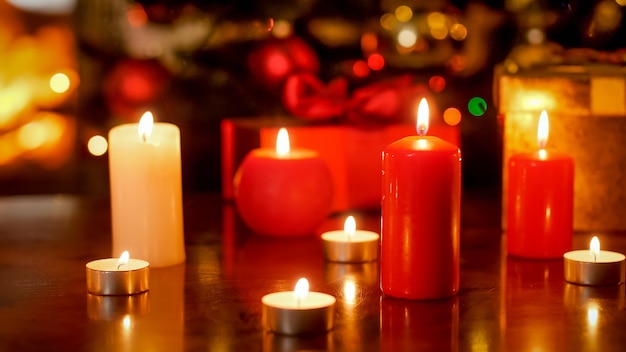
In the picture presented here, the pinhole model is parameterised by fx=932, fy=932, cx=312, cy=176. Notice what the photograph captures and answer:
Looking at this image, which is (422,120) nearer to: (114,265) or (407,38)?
(114,265)

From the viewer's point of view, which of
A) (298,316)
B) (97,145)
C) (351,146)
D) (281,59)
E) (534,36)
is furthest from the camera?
(97,145)

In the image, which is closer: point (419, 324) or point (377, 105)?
point (419, 324)

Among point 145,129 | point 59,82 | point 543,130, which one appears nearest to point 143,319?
point 145,129

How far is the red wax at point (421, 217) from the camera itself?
938 millimetres

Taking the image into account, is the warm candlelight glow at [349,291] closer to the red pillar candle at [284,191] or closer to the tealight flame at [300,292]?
the tealight flame at [300,292]

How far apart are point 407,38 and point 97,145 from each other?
3.46ft

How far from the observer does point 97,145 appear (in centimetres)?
271

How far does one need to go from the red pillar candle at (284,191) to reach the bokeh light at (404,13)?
2.64 ft

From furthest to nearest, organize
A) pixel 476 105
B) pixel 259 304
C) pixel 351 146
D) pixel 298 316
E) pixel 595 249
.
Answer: pixel 476 105
pixel 351 146
pixel 595 249
pixel 259 304
pixel 298 316

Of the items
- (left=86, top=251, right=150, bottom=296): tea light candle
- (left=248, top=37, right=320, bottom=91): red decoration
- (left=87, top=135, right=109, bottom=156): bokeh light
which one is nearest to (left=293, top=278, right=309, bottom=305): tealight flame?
(left=86, top=251, right=150, bottom=296): tea light candle

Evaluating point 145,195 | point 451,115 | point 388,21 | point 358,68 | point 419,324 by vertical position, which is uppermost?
point 388,21

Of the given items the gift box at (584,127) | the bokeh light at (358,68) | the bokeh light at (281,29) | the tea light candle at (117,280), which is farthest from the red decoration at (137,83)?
the tea light candle at (117,280)

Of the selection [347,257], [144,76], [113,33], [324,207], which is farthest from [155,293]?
[113,33]

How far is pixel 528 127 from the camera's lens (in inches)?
55.3
